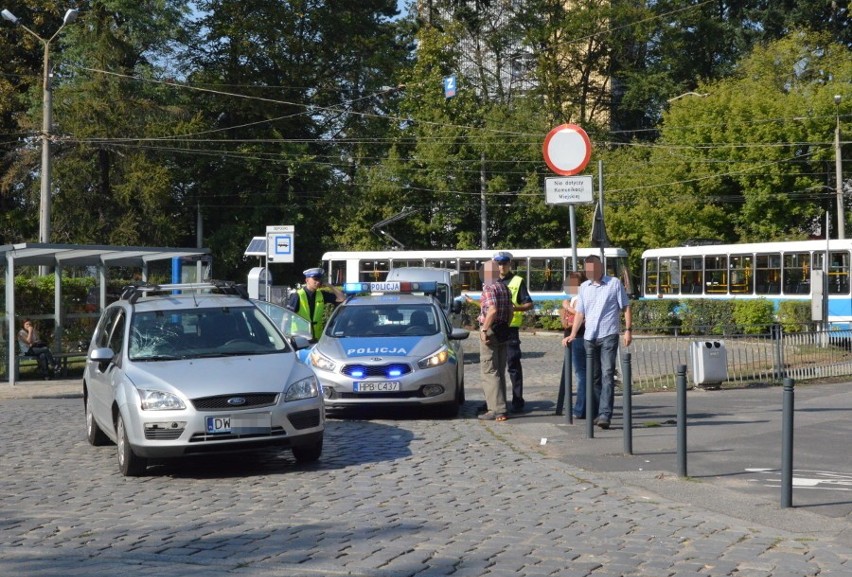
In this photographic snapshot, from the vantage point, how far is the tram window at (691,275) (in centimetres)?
4281

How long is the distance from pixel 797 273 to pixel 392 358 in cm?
2639

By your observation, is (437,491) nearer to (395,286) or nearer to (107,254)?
(395,286)

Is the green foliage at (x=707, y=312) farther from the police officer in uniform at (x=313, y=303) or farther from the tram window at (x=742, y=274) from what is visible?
the police officer in uniform at (x=313, y=303)

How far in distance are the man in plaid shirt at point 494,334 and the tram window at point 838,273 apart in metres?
24.2

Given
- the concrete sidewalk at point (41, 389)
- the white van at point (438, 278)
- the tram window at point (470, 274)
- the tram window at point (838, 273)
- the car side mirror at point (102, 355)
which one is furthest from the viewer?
the tram window at point (470, 274)

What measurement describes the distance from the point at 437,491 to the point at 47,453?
4834 mm

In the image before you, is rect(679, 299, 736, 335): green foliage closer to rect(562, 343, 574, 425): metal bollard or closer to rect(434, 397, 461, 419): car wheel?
rect(434, 397, 461, 419): car wheel

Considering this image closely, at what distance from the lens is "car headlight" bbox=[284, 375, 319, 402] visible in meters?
10.7

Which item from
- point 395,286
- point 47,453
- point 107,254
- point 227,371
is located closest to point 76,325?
point 107,254

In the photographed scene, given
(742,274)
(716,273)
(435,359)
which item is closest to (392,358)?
(435,359)

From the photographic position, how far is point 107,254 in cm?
2464

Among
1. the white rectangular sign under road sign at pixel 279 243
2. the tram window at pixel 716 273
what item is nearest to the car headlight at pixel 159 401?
the white rectangular sign under road sign at pixel 279 243

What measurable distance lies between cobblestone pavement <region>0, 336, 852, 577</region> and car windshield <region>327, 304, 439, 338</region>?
11.5ft

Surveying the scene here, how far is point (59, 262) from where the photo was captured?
24.4 meters
